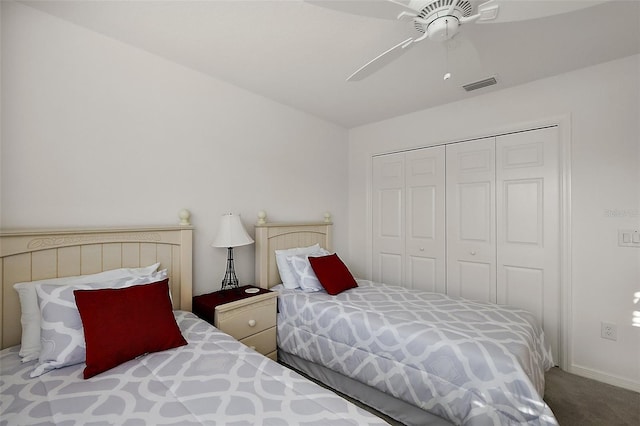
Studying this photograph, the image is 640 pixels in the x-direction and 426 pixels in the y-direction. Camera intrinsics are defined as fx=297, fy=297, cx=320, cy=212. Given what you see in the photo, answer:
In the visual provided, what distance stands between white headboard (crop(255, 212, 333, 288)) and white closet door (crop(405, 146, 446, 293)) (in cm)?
108

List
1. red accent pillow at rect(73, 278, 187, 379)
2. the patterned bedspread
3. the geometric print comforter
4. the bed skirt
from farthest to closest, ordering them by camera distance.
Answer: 1. the bed skirt
2. the geometric print comforter
3. red accent pillow at rect(73, 278, 187, 379)
4. the patterned bedspread

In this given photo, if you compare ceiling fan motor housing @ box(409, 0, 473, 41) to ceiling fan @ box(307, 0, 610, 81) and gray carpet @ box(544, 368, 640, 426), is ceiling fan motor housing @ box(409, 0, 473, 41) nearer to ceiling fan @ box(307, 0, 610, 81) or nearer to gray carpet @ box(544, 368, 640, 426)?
ceiling fan @ box(307, 0, 610, 81)

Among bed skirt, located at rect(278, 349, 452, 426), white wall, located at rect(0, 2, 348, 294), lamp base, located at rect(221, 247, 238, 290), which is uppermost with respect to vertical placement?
white wall, located at rect(0, 2, 348, 294)

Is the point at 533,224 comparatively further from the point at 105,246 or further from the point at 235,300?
the point at 105,246

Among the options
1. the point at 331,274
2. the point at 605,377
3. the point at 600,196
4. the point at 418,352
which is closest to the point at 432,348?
the point at 418,352

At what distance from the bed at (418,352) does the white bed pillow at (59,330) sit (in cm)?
132

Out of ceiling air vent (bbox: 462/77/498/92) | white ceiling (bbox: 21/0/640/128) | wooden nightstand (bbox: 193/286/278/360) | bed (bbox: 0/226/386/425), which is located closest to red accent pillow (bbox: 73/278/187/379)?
bed (bbox: 0/226/386/425)

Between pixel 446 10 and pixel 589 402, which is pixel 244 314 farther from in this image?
pixel 589 402

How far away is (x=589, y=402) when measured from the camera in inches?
78.8

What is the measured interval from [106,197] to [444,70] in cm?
254

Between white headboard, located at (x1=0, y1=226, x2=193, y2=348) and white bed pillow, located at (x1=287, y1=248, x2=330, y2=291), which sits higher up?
white headboard, located at (x1=0, y1=226, x2=193, y2=348)

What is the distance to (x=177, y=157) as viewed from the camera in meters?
2.18

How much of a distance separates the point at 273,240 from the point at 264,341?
2.85 feet

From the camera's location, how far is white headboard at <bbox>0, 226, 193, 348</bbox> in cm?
144
